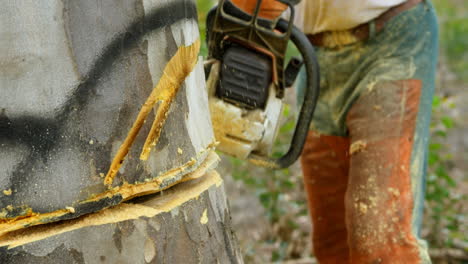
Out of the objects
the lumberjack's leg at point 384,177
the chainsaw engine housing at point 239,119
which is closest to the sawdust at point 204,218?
Result: the chainsaw engine housing at point 239,119

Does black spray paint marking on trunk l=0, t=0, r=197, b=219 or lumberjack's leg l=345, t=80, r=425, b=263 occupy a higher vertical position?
black spray paint marking on trunk l=0, t=0, r=197, b=219

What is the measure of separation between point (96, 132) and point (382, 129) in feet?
4.19

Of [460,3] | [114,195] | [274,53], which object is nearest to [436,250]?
[274,53]

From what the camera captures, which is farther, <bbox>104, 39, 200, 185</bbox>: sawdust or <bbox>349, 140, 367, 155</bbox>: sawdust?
<bbox>349, 140, 367, 155</bbox>: sawdust

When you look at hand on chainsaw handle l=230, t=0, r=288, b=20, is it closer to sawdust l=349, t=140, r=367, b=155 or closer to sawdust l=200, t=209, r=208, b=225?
sawdust l=349, t=140, r=367, b=155

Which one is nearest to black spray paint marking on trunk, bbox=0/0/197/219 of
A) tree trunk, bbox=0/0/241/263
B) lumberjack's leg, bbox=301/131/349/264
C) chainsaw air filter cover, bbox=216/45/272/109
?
tree trunk, bbox=0/0/241/263

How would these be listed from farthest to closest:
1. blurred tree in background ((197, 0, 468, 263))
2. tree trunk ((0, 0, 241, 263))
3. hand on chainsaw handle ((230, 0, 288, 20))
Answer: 1. blurred tree in background ((197, 0, 468, 263))
2. hand on chainsaw handle ((230, 0, 288, 20))
3. tree trunk ((0, 0, 241, 263))

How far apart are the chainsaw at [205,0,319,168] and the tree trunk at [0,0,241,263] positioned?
759 mm

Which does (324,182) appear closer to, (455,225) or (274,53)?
(274,53)

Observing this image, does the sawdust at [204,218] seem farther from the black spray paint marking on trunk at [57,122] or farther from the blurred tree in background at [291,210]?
the blurred tree in background at [291,210]

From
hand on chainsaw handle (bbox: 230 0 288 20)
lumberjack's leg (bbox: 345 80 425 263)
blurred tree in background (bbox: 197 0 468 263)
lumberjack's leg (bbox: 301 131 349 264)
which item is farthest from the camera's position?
blurred tree in background (bbox: 197 0 468 263)

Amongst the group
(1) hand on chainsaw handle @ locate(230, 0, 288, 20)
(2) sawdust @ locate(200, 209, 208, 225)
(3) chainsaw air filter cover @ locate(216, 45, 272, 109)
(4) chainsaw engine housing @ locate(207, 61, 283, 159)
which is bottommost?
(4) chainsaw engine housing @ locate(207, 61, 283, 159)

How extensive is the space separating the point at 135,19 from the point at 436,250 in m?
2.67

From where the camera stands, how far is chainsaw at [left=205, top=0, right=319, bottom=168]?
2082 millimetres
